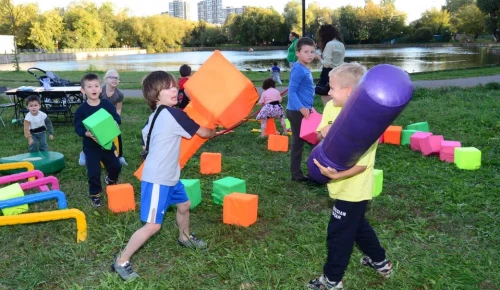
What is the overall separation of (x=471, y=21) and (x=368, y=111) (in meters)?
91.7

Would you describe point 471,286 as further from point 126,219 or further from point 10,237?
point 10,237

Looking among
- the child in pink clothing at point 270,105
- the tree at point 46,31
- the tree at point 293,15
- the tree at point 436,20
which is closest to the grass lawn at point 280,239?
the child in pink clothing at point 270,105

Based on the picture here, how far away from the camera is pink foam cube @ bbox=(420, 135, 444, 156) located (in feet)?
21.8

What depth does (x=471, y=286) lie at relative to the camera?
125 inches

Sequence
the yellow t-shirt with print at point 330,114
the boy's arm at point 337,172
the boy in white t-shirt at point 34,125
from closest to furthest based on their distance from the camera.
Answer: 1. the boy's arm at point 337,172
2. the yellow t-shirt with print at point 330,114
3. the boy in white t-shirt at point 34,125

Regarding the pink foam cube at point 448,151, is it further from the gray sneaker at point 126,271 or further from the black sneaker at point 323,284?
the gray sneaker at point 126,271

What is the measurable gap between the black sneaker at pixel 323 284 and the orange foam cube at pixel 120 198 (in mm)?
2413

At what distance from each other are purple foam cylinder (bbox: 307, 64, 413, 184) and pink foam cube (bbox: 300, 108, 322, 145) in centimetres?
225

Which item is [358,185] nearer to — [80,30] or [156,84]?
[156,84]

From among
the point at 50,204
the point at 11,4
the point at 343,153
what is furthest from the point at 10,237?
the point at 11,4

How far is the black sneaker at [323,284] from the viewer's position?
3.10 meters

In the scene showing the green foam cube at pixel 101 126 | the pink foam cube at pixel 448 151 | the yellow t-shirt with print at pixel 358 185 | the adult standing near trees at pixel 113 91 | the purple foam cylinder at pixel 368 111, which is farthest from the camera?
the adult standing near trees at pixel 113 91

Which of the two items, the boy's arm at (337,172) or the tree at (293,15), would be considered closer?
the boy's arm at (337,172)

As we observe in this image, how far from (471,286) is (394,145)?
14.9 feet
